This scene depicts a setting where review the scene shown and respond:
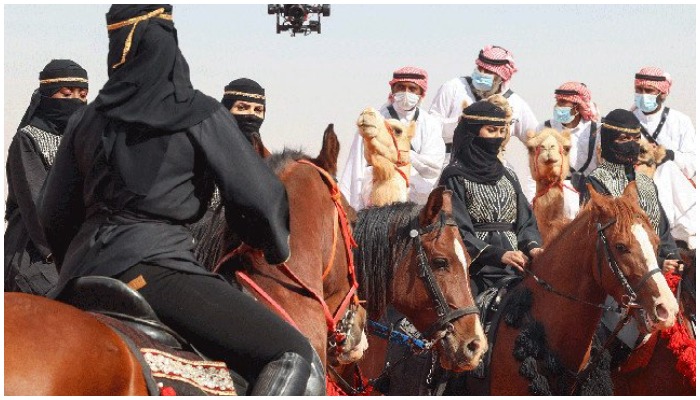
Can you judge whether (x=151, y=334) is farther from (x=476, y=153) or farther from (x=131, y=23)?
(x=476, y=153)

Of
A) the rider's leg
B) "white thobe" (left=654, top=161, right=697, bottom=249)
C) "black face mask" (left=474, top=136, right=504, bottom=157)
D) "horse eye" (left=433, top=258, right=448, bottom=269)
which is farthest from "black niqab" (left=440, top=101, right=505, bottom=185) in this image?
the rider's leg

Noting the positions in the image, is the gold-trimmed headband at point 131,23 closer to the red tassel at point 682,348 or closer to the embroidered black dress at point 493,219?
the embroidered black dress at point 493,219

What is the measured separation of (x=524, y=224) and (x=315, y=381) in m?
5.35

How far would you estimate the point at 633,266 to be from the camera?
29.7 feet

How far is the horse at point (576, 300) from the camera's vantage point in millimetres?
9047

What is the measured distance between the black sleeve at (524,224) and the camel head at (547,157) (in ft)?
3.35

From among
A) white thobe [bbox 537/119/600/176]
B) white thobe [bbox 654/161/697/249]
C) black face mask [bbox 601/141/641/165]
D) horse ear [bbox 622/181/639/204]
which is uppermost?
horse ear [bbox 622/181/639/204]

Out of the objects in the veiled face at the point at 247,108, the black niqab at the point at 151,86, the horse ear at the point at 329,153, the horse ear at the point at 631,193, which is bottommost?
the horse ear at the point at 631,193

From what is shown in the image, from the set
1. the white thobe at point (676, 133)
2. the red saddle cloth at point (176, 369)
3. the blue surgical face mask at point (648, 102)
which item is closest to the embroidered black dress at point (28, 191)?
the red saddle cloth at point (176, 369)

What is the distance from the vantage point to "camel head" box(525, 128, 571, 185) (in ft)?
37.2

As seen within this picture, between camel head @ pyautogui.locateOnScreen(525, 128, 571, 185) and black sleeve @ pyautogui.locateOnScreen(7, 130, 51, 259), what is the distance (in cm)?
449

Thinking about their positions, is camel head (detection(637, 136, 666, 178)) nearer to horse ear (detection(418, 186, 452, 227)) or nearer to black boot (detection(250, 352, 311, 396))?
horse ear (detection(418, 186, 452, 227))

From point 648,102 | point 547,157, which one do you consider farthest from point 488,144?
point 648,102

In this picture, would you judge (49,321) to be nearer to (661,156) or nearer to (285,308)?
(285,308)
